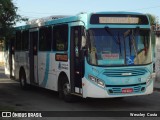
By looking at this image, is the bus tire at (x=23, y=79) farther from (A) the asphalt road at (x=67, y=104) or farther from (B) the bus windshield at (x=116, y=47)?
(B) the bus windshield at (x=116, y=47)

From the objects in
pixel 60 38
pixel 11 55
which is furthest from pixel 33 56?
pixel 11 55

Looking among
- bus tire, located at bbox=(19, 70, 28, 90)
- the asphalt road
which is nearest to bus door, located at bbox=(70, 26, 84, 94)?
the asphalt road

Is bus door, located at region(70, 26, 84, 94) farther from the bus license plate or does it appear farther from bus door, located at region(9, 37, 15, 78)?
bus door, located at region(9, 37, 15, 78)

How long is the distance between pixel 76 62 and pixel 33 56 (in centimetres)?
473

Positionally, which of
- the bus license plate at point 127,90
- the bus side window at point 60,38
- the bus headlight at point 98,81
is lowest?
the bus license plate at point 127,90

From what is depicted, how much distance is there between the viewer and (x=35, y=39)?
56.3ft

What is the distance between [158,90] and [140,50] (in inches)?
266

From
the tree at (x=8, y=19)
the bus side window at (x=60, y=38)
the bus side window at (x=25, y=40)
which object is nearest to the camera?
the bus side window at (x=60, y=38)

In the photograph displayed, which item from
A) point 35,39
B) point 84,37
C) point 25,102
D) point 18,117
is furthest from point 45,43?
Result: point 18,117

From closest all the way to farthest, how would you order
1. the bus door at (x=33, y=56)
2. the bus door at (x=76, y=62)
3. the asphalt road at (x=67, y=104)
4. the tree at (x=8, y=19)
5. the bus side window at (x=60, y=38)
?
1. the asphalt road at (x=67, y=104)
2. the bus door at (x=76, y=62)
3. the bus side window at (x=60, y=38)
4. the tree at (x=8, y=19)
5. the bus door at (x=33, y=56)

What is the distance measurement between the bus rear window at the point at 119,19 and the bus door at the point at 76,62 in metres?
0.65

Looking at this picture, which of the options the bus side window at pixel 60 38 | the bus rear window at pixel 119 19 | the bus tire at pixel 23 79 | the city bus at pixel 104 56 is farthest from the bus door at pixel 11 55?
the bus rear window at pixel 119 19

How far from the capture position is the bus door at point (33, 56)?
17047 millimetres

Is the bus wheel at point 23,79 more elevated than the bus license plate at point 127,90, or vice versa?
the bus license plate at point 127,90
